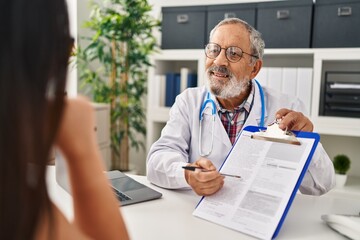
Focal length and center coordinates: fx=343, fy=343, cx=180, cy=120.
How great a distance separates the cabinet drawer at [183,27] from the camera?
7.88 ft

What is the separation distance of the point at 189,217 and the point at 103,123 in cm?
190

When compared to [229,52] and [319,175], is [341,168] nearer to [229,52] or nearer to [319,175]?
[319,175]

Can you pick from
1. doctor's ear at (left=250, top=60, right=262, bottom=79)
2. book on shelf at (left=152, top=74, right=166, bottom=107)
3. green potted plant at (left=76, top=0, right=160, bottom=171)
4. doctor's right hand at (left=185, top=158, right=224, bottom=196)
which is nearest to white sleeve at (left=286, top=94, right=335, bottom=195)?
doctor's right hand at (left=185, top=158, right=224, bottom=196)

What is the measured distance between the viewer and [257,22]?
223 centimetres

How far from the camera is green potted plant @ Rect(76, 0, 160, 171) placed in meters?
2.61

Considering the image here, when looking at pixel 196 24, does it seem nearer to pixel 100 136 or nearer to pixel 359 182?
pixel 100 136

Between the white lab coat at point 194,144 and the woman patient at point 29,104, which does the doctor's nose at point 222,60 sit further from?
the woman patient at point 29,104

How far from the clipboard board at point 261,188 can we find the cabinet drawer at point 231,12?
1455mm

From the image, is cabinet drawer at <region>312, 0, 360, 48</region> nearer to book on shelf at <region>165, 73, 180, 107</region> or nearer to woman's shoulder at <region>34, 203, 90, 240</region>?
book on shelf at <region>165, 73, 180, 107</region>

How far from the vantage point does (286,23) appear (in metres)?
2.17

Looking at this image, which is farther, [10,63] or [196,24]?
[196,24]

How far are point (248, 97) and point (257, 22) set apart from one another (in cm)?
85

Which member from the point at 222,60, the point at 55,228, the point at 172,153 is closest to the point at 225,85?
the point at 222,60

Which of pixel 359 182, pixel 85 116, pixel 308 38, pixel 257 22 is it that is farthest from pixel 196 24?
pixel 85 116
